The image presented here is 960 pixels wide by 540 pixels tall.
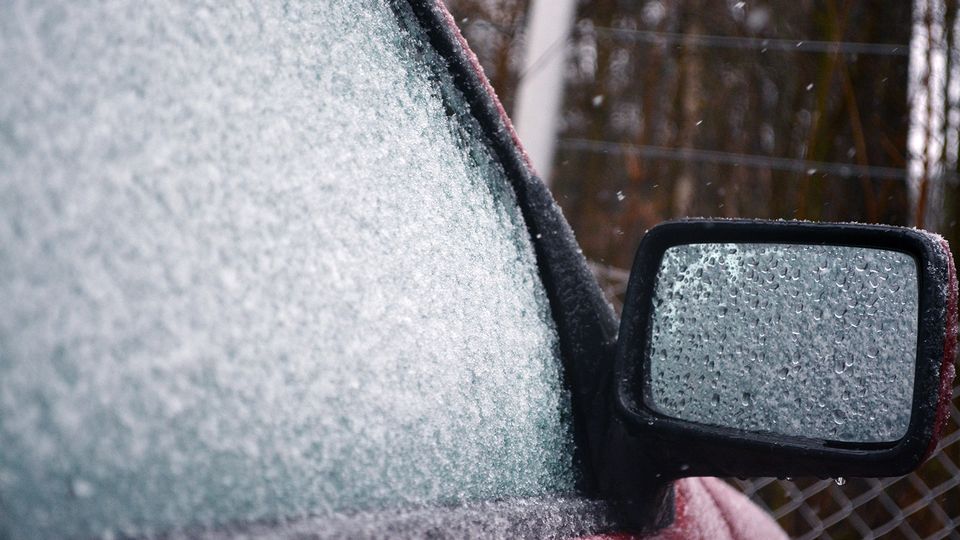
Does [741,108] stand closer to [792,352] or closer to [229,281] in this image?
[792,352]

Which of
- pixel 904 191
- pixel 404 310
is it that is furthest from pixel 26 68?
pixel 904 191

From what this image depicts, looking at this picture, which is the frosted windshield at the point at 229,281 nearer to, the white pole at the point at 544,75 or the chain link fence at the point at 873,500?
the white pole at the point at 544,75

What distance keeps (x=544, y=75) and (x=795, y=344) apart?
265 centimetres

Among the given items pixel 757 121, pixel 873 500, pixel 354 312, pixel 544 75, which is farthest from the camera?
pixel 757 121

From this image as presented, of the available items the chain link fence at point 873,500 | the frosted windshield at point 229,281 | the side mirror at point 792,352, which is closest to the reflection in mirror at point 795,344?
the side mirror at point 792,352

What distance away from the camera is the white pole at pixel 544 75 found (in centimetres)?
353

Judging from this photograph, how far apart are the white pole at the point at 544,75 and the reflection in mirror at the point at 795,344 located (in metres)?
2.41

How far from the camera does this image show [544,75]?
140 inches

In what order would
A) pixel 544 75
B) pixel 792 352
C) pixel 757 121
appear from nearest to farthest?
pixel 792 352
pixel 544 75
pixel 757 121

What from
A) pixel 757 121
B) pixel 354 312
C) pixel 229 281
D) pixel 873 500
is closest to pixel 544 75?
pixel 757 121

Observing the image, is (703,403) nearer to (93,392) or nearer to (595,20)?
(93,392)

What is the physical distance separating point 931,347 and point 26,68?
36.7 inches

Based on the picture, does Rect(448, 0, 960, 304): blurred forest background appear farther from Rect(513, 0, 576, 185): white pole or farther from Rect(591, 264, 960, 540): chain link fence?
Rect(591, 264, 960, 540): chain link fence

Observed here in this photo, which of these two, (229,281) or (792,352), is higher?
(229,281)
